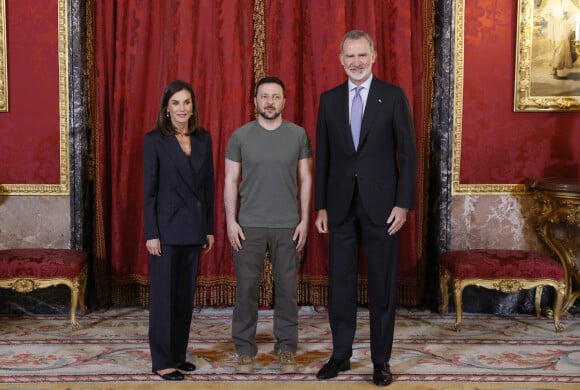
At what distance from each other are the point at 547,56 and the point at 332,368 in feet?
8.88

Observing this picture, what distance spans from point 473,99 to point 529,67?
16.8 inches

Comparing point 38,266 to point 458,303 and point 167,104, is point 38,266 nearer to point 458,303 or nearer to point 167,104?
point 167,104

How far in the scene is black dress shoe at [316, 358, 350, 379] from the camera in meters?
3.62

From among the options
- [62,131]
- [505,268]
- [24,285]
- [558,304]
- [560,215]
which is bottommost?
[558,304]

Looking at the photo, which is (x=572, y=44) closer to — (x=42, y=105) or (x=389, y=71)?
(x=389, y=71)

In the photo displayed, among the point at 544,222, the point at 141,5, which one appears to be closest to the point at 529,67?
the point at 544,222

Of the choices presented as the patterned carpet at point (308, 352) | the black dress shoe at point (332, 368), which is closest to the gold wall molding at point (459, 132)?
the patterned carpet at point (308, 352)

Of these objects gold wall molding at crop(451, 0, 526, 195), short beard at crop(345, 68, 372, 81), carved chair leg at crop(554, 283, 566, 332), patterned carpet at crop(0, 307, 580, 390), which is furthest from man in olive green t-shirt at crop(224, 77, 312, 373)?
carved chair leg at crop(554, 283, 566, 332)

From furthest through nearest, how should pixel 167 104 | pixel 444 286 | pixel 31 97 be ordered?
pixel 31 97
pixel 444 286
pixel 167 104

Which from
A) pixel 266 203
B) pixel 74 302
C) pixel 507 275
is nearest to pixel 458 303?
pixel 507 275

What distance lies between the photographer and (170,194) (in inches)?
138

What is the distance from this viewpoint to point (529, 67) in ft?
16.2

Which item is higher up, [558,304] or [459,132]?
[459,132]

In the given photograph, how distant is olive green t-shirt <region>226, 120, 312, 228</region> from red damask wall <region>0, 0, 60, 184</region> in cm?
187
